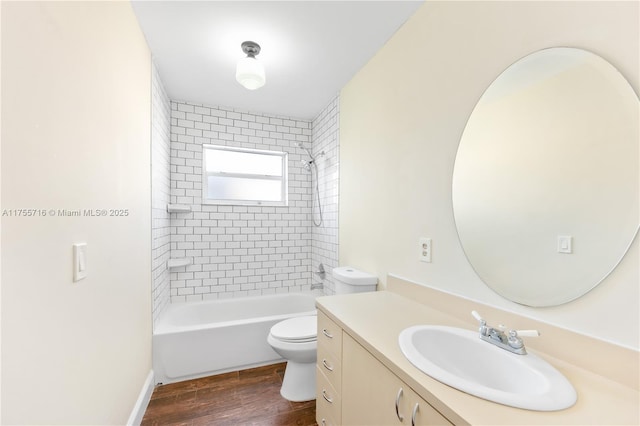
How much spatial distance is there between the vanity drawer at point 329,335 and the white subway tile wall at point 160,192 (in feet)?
4.93

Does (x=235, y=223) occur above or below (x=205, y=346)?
above

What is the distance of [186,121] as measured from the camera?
289cm

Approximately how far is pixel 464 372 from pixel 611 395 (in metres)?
0.41

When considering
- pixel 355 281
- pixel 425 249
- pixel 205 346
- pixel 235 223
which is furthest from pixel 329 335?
pixel 235 223

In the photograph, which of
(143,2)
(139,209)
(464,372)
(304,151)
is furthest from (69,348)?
(304,151)

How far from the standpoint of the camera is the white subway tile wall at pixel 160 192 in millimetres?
2172

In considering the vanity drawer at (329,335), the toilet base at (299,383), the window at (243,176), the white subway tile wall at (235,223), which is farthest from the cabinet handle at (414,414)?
the window at (243,176)

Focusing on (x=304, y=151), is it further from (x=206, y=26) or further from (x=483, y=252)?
(x=483, y=252)

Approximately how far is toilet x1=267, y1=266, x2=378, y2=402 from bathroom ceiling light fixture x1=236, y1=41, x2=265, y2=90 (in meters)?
1.56

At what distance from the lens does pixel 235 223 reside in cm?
310

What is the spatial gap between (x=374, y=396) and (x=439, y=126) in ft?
4.29

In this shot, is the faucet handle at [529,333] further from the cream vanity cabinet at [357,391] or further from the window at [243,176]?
the window at [243,176]

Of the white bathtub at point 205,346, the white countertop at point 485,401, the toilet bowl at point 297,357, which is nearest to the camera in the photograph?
the white countertop at point 485,401

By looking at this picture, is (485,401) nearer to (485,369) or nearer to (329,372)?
(485,369)
